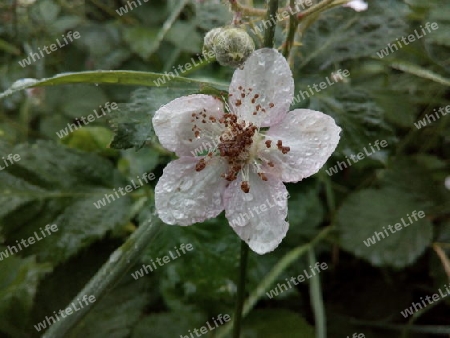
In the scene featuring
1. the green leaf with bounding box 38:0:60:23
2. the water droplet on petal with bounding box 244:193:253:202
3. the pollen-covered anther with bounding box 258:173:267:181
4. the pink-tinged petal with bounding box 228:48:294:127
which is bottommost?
the water droplet on petal with bounding box 244:193:253:202

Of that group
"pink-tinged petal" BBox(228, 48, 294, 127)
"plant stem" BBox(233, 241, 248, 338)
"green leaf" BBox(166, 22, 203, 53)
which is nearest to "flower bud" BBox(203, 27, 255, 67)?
"pink-tinged petal" BBox(228, 48, 294, 127)

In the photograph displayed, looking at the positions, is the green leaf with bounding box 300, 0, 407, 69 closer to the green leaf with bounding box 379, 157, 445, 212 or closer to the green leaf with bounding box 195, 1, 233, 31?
the green leaf with bounding box 195, 1, 233, 31

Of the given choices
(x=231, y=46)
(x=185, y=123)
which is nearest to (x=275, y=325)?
(x=185, y=123)

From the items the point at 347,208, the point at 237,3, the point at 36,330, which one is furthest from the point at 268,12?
the point at 36,330

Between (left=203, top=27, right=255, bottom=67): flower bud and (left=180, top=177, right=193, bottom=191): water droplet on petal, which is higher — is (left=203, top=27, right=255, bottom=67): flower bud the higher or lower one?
the higher one

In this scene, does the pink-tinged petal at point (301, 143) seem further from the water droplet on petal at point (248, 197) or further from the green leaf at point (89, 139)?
the green leaf at point (89, 139)

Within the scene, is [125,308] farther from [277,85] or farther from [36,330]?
A: [277,85]
